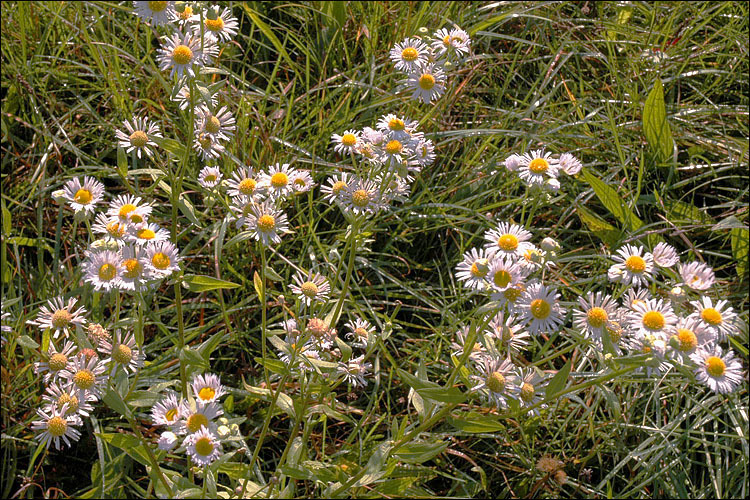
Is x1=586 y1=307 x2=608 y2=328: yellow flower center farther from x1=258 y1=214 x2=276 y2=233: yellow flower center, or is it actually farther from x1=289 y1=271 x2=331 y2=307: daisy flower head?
x1=258 y1=214 x2=276 y2=233: yellow flower center

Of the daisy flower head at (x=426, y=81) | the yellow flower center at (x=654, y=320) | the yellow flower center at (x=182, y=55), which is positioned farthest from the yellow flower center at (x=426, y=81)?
the yellow flower center at (x=654, y=320)

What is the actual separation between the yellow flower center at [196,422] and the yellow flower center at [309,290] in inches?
16.2

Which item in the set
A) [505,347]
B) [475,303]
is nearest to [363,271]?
[475,303]

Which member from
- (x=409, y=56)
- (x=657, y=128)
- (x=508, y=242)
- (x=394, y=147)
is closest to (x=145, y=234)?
(x=394, y=147)

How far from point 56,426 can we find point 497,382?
99 cm

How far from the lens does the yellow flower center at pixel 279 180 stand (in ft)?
5.72

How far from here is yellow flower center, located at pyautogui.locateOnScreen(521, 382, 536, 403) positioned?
5.08 ft

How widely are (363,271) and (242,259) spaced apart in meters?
0.43

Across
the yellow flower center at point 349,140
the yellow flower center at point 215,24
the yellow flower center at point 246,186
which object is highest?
the yellow flower center at point 215,24

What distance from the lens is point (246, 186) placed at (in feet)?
6.01

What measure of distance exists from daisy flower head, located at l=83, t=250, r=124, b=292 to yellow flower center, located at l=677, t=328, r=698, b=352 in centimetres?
112

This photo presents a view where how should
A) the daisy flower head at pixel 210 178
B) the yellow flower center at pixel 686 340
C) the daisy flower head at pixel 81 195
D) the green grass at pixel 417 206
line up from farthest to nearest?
the green grass at pixel 417 206
the daisy flower head at pixel 210 178
the daisy flower head at pixel 81 195
the yellow flower center at pixel 686 340

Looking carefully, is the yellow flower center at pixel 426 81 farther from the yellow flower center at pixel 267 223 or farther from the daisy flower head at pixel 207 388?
the daisy flower head at pixel 207 388

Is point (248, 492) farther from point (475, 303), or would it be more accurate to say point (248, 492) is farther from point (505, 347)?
point (475, 303)
